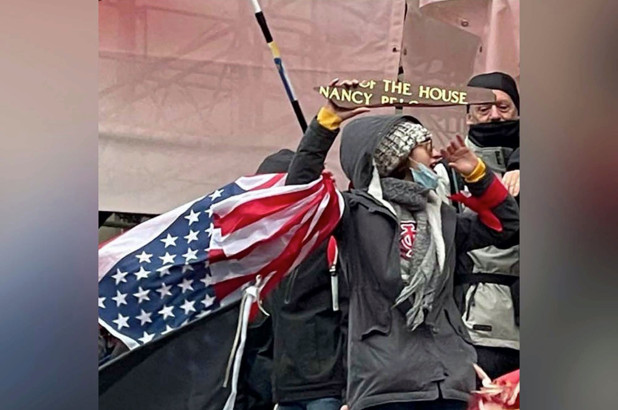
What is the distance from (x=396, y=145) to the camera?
1.69 metres

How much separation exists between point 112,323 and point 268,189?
357 millimetres

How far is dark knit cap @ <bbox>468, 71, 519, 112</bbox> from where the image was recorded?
1.73 meters

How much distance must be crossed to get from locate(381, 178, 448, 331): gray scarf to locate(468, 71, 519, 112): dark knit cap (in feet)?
0.73

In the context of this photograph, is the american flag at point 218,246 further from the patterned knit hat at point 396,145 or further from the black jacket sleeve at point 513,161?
the black jacket sleeve at point 513,161

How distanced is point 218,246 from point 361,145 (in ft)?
1.02

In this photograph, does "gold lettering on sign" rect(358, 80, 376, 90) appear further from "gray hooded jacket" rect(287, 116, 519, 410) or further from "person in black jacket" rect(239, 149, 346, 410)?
"person in black jacket" rect(239, 149, 346, 410)

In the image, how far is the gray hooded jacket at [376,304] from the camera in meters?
1.67

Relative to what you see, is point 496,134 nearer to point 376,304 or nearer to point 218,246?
point 376,304
